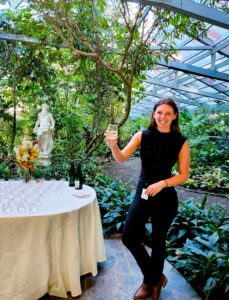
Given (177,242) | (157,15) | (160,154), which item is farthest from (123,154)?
(157,15)

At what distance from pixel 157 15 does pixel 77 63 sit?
7.09 feet

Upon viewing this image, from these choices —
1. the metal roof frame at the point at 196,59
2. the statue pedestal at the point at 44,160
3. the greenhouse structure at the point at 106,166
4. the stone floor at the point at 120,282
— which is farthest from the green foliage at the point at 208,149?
the stone floor at the point at 120,282

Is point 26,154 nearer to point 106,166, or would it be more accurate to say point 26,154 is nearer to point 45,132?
point 45,132

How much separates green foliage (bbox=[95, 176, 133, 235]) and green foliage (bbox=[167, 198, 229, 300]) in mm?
717

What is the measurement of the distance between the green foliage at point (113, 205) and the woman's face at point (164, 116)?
191 cm

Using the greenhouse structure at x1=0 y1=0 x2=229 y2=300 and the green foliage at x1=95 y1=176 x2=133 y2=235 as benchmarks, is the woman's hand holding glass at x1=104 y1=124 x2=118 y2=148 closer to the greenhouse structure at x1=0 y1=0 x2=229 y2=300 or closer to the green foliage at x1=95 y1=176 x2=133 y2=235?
the greenhouse structure at x1=0 y1=0 x2=229 y2=300

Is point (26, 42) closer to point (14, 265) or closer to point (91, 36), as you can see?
point (91, 36)

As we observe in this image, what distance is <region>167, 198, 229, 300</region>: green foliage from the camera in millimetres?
2213

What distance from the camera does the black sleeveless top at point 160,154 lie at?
1.88m

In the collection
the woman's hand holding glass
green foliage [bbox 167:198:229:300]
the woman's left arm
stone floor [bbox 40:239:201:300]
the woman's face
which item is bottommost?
stone floor [bbox 40:239:201:300]

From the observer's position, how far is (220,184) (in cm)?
621

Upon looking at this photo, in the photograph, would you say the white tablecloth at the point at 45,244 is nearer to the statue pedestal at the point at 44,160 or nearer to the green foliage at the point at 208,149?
the statue pedestal at the point at 44,160

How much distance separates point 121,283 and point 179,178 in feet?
4.06

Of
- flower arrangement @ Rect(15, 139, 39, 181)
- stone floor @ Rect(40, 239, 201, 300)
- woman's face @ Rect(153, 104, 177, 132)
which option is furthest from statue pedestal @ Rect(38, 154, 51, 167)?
woman's face @ Rect(153, 104, 177, 132)
